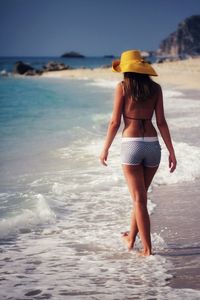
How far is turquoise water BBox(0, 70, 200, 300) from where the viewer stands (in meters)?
3.85

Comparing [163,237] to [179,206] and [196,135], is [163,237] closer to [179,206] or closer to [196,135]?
[179,206]

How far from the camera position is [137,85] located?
421 cm

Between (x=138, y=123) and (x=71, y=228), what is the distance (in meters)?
1.67

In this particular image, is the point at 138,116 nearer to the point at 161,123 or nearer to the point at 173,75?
the point at 161,123

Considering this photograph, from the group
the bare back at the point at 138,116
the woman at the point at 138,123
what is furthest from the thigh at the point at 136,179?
the bare back at the point at 138,116

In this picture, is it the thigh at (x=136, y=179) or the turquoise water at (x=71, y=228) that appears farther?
the thigh at (x=136, y=179)

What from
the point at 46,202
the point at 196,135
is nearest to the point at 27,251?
the point at 46,202

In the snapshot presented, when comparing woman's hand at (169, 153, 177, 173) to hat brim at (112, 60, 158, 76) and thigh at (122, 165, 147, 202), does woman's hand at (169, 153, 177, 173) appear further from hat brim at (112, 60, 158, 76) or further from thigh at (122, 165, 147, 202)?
hat brim at (112, 60, 158, 76)

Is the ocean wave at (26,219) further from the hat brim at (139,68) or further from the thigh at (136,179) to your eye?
the hat brim at (139,68)

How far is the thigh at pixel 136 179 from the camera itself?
4.34m

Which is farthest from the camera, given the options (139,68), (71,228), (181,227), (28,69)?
(28,69)

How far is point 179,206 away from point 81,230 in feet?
4.56

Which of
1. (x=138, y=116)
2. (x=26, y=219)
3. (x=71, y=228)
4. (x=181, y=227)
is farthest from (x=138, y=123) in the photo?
(x=26, y=219)

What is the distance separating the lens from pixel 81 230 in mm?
5293
